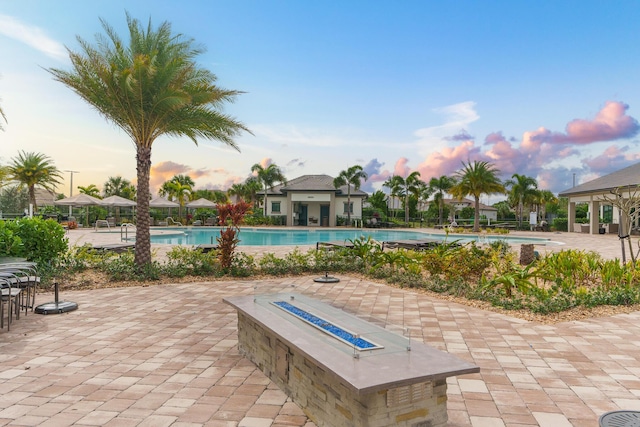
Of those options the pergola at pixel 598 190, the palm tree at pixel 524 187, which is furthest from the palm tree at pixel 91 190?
the pergola at pixel 598 190

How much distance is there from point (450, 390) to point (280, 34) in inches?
525

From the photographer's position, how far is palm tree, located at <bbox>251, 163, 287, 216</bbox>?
38906mm

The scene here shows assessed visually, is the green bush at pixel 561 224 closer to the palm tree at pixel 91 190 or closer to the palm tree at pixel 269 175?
the palm tree at pixel 269 175

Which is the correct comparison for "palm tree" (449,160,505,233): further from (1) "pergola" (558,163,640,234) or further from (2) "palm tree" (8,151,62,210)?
(2) "palm tree" (8,151,62,210)

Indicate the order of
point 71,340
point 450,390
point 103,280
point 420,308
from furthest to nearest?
point 103,280, point 420,308, point 71,340, point 450,390

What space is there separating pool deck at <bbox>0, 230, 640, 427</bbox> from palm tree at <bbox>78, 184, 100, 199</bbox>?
47942 mm

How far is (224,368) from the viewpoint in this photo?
438 centimetres

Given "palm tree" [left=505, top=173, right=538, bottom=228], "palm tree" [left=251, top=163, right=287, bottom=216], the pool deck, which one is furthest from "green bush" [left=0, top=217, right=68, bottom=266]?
"palm tree" [left=505, top=173, right=538, bottom=228]

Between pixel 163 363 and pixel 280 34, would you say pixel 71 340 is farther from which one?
pixel 280 34

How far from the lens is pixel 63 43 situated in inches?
386

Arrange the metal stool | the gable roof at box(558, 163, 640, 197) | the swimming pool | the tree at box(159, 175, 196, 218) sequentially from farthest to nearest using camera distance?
the tree at box(159, 175, 196, 218) → the gable roof at box(558, 163, 640, 197) → the swimming pool → the metal stool

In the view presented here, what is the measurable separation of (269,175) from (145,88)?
29.1 m

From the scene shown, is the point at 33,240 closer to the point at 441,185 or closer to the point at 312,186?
the point at 312,186

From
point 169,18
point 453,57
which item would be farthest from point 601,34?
point 169,18
